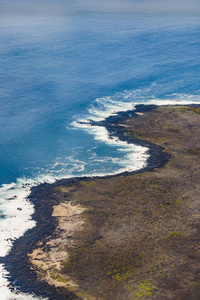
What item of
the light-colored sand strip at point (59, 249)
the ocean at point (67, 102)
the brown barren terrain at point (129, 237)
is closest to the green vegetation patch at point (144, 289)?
the brown barren terrain at point (129, 237)

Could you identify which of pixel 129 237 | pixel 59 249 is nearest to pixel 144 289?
pixel 129 237

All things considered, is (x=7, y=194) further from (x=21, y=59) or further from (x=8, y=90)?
(x=21, y=59)

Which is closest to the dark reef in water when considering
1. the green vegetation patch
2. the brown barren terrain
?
the brown barren terrain

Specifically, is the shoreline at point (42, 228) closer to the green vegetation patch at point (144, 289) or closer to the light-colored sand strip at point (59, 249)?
the light-colored sand strip at point (59, 249)

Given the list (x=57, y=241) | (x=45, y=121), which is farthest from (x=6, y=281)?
(x=45, y=121)

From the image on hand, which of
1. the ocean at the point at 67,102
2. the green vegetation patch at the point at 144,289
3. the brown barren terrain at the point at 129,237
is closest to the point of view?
the green vegetation patch at the point at 144,289

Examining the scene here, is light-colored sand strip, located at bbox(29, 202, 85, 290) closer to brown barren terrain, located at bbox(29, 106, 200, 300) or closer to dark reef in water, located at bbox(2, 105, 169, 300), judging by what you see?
brown barren terrain, located at bbox(29, 106, 200, 300)
